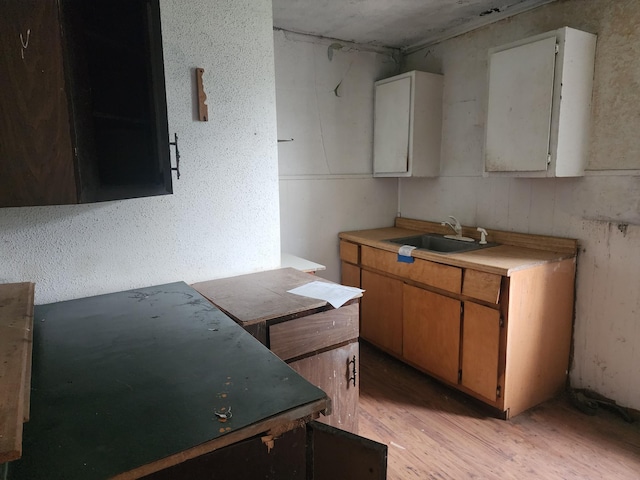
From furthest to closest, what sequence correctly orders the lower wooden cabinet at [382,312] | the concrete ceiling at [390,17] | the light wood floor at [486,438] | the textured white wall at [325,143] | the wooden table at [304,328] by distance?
1. the textured white wall at [325,143]
2. the lower wooden cabinet at [382,312]
3. the concrete ceiling at [390,17]
4. the light wood floor at [486,438]
5. the wooden table at [304,328]

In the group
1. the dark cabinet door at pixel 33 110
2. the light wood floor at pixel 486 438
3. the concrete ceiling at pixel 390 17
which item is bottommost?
the light wood floor at pixel 486 438

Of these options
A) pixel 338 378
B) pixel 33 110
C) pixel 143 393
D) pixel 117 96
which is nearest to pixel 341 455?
pixel 143 393

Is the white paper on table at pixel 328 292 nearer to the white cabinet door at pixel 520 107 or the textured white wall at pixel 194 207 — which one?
the textured white wall at pixel 194 207

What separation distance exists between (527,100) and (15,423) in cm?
255

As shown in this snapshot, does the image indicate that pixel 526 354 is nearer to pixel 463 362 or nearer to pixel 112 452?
pixel 463 362

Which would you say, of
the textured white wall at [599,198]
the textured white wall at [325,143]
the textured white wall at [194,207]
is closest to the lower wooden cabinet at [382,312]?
the textured white wall at [325,143]

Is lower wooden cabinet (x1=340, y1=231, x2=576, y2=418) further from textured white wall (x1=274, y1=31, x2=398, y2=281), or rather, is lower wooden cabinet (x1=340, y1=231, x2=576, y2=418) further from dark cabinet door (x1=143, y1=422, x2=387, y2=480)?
dark cabinet door (x1=143, y1=422, x2=387, y2=480)

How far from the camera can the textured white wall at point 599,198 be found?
2.15 m

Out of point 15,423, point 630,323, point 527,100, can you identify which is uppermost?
point 527,100

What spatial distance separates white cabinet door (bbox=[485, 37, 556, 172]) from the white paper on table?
1.32m

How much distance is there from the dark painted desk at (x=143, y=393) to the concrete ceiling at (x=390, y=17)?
6.93ft

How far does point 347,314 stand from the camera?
176cm

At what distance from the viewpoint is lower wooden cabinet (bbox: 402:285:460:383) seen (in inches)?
96.0

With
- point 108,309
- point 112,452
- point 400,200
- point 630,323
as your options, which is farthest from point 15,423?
point 400,200
